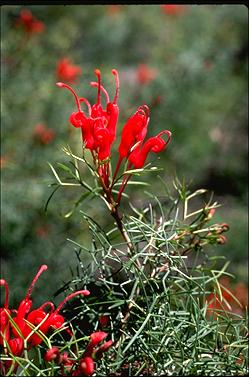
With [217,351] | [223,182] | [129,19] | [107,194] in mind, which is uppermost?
[129,19]

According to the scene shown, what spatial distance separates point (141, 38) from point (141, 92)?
1261 millimetres

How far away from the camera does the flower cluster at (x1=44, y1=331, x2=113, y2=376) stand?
2.33 feet

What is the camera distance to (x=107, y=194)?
3.00 ft

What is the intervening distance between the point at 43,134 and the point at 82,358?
2.34m

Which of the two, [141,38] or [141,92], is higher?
[141,38]

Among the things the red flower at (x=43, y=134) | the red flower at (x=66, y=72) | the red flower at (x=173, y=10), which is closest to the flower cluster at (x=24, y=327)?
the red flower at (x=43, y=134)

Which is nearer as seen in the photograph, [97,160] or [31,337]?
[31,337]

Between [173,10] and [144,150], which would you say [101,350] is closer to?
[144,150]

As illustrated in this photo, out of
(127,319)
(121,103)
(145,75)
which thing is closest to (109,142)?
(127,319)

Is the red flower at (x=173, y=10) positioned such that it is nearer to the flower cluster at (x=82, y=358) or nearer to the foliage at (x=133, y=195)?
the foliage at (x=133, y=195)

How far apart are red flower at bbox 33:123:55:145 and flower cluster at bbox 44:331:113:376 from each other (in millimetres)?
2260

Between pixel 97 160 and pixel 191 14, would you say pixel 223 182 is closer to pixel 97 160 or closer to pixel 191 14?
pixel 191 14

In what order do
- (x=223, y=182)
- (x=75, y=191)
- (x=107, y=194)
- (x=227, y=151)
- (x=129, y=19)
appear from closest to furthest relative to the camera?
(x=107, y=194) → (x=75, y=191) → (x=223, y=182) → (x=227, y=151) → (x=129, y=19)

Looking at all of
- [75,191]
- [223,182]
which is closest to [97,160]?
[75,191]
